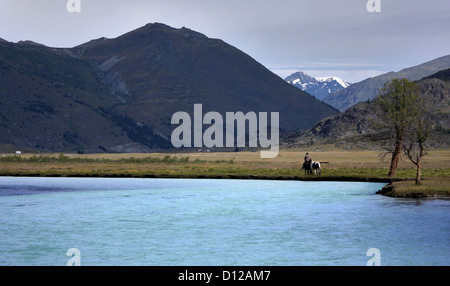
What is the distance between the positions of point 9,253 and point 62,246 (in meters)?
3.02

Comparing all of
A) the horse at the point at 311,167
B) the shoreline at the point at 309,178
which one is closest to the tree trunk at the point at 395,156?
the shoreline at the point at 309,178

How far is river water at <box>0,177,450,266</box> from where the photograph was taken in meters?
30.4

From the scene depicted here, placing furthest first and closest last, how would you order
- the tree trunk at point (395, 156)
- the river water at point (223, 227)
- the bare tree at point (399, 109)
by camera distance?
the tree trunk at point (395, 156), the bare tree at point (399, 109), the river water at point (223, 227)

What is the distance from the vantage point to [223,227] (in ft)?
132

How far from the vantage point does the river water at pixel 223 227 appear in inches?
1197

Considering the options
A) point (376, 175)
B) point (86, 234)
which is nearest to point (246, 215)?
point (86, 234)

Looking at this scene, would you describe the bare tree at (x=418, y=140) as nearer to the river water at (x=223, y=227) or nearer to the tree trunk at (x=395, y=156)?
the tree trunk at (x=395, y=156)

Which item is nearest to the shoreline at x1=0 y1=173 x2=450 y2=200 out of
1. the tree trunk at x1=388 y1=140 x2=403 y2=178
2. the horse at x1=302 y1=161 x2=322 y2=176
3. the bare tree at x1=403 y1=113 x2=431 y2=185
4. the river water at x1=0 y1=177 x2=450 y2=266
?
the river water at x1=0 y1=177 x2=450 y2=266

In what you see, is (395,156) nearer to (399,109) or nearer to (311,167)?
(399,109)

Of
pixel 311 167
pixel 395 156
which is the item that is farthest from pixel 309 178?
pixel 395 156

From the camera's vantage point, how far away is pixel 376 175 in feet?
259

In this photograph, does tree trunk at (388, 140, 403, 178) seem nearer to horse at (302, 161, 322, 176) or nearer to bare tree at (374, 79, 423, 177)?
bare tree at (374, 79, 423, 177)

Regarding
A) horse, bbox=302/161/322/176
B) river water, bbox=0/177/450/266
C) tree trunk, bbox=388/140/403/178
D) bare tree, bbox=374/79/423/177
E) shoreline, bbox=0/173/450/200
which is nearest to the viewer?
river water, bbox=0/177/450/266
